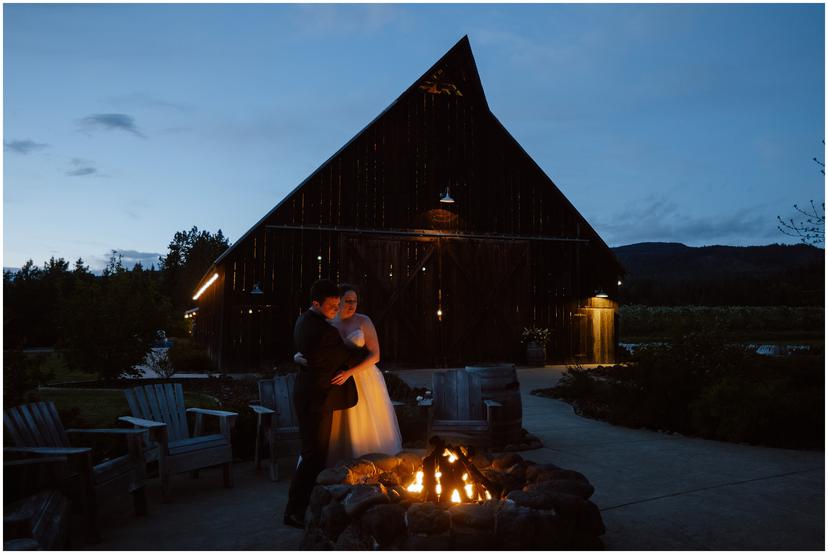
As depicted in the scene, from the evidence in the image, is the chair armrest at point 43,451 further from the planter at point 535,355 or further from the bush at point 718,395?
the planter at point 535,355

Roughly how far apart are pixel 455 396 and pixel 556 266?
1339 centimetres

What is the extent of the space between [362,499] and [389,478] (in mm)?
852

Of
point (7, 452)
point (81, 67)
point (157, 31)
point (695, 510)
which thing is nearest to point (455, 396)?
point (695, 510)

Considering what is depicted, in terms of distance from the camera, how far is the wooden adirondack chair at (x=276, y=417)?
622 centimetres

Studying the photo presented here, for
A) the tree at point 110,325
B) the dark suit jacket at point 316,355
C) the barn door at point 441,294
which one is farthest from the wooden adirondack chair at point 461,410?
the barn door at point 441,294

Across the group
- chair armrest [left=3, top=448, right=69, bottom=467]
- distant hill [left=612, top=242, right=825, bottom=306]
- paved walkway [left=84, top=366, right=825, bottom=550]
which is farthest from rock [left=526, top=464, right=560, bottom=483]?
distant hill [left=612, top=242, right=825, bottom=306]

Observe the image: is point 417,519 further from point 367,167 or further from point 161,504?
point 367,167

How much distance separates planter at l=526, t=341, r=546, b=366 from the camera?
18.9 metres

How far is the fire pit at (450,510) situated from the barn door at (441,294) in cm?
1300

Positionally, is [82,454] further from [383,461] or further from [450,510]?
[450,510]

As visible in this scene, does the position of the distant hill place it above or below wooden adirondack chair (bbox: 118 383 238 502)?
above

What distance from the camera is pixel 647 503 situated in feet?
16.5

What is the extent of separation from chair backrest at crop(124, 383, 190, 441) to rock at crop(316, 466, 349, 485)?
226 cm

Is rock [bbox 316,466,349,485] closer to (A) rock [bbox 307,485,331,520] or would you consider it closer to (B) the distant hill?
(A) rock [bbox 307,485,331,520]
